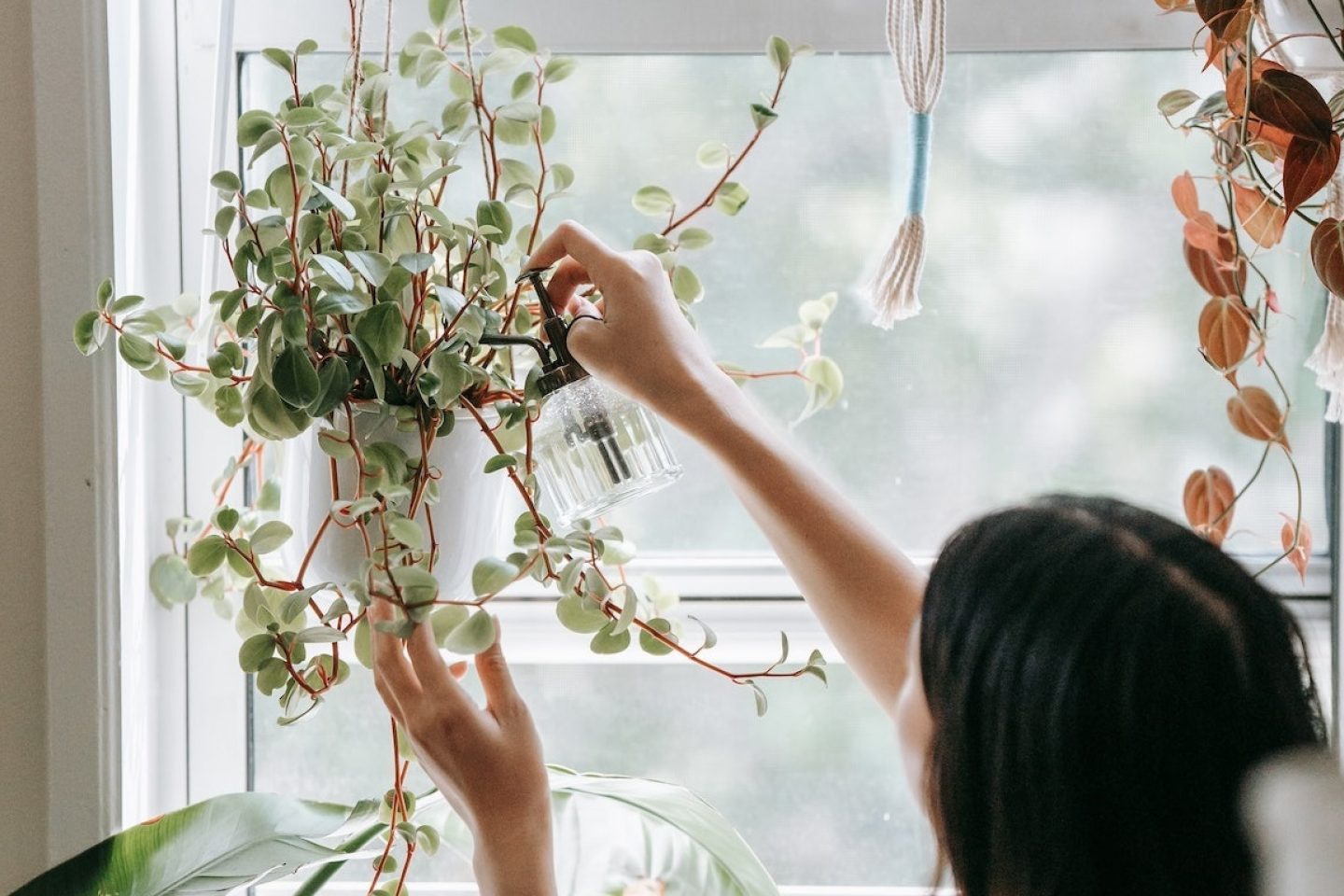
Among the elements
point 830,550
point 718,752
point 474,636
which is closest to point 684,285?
point 830,550

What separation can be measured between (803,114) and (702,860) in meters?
0.74

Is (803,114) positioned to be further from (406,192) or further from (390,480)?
(390,480)

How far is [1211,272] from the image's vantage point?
895 millimetres

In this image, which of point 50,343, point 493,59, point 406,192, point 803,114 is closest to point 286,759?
point 50,343

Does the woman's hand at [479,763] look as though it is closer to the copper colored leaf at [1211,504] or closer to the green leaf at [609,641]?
the green leaf at [609,641]

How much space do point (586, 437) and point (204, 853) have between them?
1.57ft

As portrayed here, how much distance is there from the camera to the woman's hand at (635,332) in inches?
28.9

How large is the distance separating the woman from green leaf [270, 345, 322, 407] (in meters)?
0.19

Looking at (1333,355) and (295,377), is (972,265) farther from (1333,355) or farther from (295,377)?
(295,377)

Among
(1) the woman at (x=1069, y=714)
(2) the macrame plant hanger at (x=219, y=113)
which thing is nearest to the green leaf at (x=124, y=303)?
(2) the macrame plant hanger at (x=219, y=113)

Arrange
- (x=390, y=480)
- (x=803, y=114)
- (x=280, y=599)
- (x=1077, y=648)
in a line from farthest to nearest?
1. (x=803, y=114)
2. (x=280, y=599)
3. (x=390, y=480)
4. (x=1077, y=648)

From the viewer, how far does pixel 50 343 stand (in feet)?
2.96

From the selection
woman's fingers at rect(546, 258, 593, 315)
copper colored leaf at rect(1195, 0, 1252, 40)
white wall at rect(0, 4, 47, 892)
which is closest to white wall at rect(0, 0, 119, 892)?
white wall at rect(0, 4, 47, 892)

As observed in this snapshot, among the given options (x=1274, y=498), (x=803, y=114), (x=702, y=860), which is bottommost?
(x=702, y=860)
